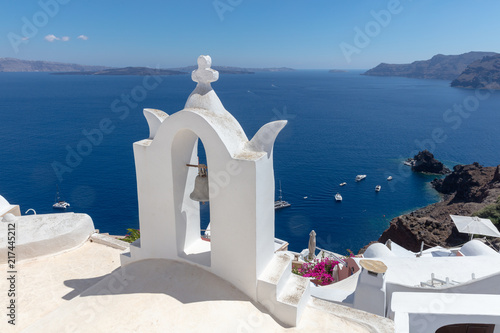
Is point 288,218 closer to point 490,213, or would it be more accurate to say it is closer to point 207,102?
point 490,213

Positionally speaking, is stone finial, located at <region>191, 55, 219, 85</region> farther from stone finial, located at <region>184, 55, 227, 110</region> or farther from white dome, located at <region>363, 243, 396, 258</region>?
white dome, located at <region>363, 243, 396, 258</region>

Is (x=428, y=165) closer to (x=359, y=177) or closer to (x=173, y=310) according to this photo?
(x=359, y=177)

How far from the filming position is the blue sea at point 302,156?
36656 millimetres

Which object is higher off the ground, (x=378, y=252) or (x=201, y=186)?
(x=201, y=186)

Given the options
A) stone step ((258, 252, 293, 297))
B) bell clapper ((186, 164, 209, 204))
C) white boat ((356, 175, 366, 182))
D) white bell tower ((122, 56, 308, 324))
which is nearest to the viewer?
white bell tower ((122, 56, 308, 324))

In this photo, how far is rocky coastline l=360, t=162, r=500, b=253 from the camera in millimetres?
24172

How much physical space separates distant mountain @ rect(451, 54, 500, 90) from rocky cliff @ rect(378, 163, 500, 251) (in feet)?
419

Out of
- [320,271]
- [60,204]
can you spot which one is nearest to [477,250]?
[320,271]

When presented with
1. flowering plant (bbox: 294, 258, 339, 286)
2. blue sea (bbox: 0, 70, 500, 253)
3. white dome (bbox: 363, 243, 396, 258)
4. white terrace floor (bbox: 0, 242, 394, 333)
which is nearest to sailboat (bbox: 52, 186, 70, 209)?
blue sea (bbox: 0, 70, 500, 253)

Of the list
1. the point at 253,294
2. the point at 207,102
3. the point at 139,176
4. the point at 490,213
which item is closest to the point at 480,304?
the point at 253,294

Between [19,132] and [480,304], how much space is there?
73724 mm

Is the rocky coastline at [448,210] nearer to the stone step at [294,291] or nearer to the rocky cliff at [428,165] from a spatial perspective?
the rocky cliff at [428,165]

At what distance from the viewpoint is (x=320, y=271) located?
43.8 feet

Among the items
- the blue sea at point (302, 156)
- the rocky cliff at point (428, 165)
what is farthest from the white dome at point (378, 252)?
the rocky cliff at point (428, 165)
